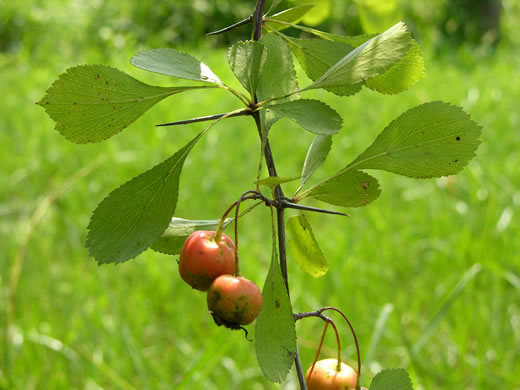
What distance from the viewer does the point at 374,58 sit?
1.36 feet

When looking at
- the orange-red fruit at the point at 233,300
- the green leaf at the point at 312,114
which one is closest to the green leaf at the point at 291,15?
the green leaf at the point at 312,114

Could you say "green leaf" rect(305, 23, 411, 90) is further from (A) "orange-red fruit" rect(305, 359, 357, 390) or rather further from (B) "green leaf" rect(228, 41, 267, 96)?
(A) "orange-red fruit" rect(305, 359, 357, 390)

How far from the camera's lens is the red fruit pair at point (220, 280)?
1.40ft

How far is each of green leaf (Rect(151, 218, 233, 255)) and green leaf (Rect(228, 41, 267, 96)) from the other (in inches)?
4.9

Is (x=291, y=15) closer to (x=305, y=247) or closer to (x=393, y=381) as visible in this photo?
(x=305, y=247)

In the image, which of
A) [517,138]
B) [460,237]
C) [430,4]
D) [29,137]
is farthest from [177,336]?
[430,4]

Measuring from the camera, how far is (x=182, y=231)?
50cm

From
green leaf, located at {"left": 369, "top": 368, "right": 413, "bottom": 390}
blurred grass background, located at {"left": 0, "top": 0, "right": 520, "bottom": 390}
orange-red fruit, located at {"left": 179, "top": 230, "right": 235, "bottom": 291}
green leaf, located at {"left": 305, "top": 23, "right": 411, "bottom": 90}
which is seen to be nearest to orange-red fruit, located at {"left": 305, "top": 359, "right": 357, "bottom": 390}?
green leaf, located at {"left": 369, "top": 368, "right": 413, "bottom": 390}

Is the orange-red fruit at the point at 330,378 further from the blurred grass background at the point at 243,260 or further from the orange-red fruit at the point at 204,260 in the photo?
the blurred grass background at the point at 243,260

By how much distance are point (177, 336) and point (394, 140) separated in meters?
1.51

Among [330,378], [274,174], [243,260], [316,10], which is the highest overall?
[243,260]

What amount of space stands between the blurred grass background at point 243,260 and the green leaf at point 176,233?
30 centimetres

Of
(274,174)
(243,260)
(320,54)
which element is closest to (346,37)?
(320,54)

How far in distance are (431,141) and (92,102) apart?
242 millimetres
